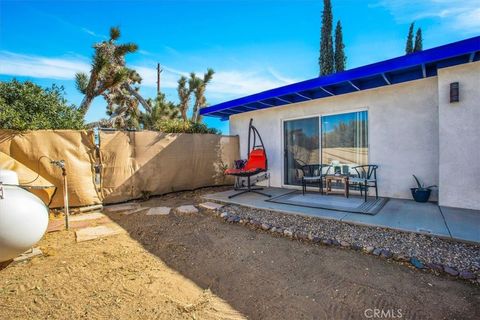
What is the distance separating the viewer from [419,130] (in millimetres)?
4211

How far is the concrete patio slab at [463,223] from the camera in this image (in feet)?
8.50

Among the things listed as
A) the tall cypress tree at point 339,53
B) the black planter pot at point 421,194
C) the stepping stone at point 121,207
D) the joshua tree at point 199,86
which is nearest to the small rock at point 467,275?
the black planter pot at point 421,194

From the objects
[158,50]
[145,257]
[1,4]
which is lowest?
[145,257]

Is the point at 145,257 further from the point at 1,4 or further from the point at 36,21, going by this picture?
the point at 36,21

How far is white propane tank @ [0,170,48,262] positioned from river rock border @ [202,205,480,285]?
2.48 meters

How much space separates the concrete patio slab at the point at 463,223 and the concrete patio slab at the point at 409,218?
0.07m

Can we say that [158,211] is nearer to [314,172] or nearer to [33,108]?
[33,108]

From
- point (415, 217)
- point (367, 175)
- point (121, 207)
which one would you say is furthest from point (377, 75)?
point (121, 207)

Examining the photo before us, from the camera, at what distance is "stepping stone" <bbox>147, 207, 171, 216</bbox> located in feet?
13.8

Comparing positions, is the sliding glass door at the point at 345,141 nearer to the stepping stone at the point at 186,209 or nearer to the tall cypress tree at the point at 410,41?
the stepping stone at the point at 186,209

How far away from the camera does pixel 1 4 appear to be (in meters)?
4.64

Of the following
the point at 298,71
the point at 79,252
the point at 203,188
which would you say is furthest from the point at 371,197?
the point at 298,71

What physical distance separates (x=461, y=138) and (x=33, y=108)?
25.9 feet

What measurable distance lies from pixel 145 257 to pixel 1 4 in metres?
6.23
